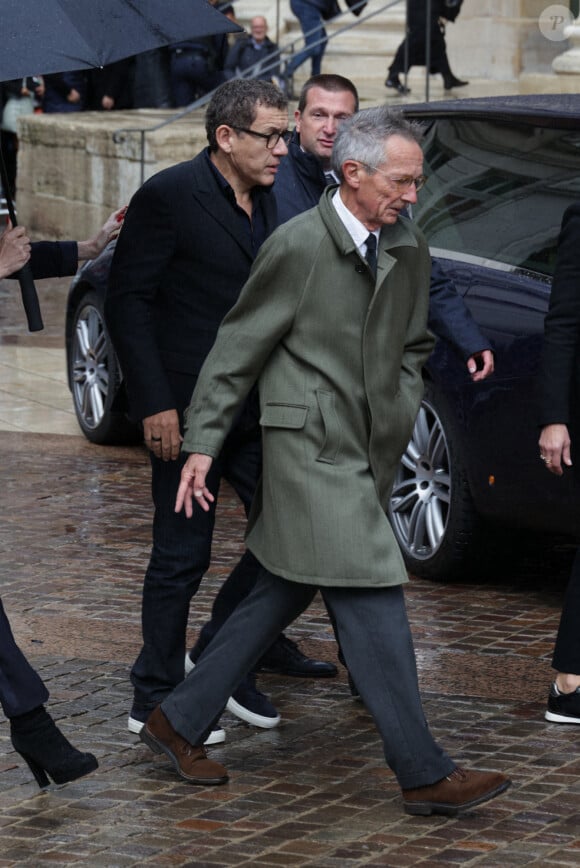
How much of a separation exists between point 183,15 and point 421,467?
241 cm

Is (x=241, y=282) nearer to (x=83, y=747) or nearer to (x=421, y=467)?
(x=83, y=747)

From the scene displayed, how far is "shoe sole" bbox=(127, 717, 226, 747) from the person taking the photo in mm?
5617

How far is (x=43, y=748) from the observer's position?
5117 millimetres

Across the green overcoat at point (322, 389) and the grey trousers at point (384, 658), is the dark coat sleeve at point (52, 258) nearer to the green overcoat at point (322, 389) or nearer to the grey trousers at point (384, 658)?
the green overcoat at point (322, 389)

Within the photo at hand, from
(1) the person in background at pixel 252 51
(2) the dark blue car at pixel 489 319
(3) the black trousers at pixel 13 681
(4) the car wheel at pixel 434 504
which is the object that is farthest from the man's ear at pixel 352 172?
(1) the person in background at pixel 252 51

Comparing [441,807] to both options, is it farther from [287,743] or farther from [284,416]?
[284,416]

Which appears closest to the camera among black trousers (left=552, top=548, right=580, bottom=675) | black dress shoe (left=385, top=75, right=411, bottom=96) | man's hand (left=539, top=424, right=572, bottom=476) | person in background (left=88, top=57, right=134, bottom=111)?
man's hand (left=539, top=424, right=572, bottom=476)

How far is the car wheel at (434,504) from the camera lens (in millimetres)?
7383

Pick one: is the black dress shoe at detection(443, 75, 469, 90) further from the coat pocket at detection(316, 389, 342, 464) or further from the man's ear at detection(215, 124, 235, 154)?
the coat pocket at detection(316, 389, 342, 464)

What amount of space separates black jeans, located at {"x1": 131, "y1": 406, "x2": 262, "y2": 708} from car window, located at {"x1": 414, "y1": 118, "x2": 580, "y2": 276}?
6.13 feet

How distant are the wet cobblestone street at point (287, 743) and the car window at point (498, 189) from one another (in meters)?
1.30

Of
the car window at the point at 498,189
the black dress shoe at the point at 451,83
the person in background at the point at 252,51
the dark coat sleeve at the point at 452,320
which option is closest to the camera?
the dark coat sleeve at the point at 452,320

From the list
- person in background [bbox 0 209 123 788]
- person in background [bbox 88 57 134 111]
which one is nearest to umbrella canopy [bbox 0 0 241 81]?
person in background [bbox 0 209 123 788]

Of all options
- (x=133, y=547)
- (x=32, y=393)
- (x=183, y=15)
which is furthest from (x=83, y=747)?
(x=32, y=393)
